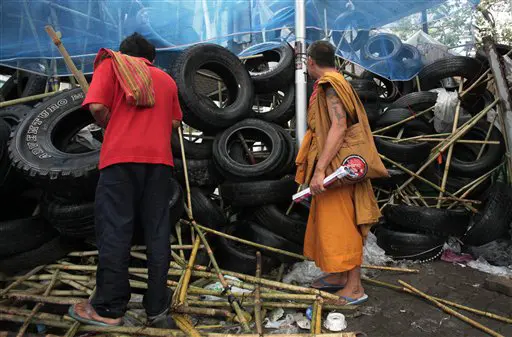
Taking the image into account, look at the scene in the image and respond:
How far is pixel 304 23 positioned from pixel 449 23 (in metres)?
2.17

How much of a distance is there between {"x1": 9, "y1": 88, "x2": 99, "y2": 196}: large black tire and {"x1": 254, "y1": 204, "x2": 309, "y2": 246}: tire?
156 cm

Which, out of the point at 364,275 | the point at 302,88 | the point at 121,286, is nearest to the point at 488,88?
the point at 302,88

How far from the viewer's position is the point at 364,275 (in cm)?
329

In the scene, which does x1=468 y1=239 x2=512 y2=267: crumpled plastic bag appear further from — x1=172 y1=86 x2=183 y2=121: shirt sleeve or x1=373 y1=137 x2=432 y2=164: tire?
x1=172 y1=86 x2=183 y2=121: shirt sleeve

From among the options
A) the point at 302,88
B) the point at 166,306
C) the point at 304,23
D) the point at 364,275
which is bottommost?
the point at 364,275

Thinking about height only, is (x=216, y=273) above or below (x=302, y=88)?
below

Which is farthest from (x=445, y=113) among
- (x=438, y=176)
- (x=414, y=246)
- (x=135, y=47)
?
(x=135, y=47)

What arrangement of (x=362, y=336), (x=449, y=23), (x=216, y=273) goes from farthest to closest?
(x=449, y=23) → (x=216, y=273) → (x=362, y=336)

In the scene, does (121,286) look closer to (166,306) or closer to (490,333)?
(166,306)

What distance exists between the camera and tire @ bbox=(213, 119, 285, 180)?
3703 millimetres

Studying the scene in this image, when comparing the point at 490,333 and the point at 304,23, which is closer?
the point at 490,333

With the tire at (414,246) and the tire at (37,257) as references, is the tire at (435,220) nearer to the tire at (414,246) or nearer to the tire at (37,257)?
the tire at (414,246)

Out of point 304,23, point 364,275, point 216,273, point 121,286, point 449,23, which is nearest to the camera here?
point 121,286

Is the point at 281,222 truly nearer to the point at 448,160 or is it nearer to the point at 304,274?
the point at 304,274
